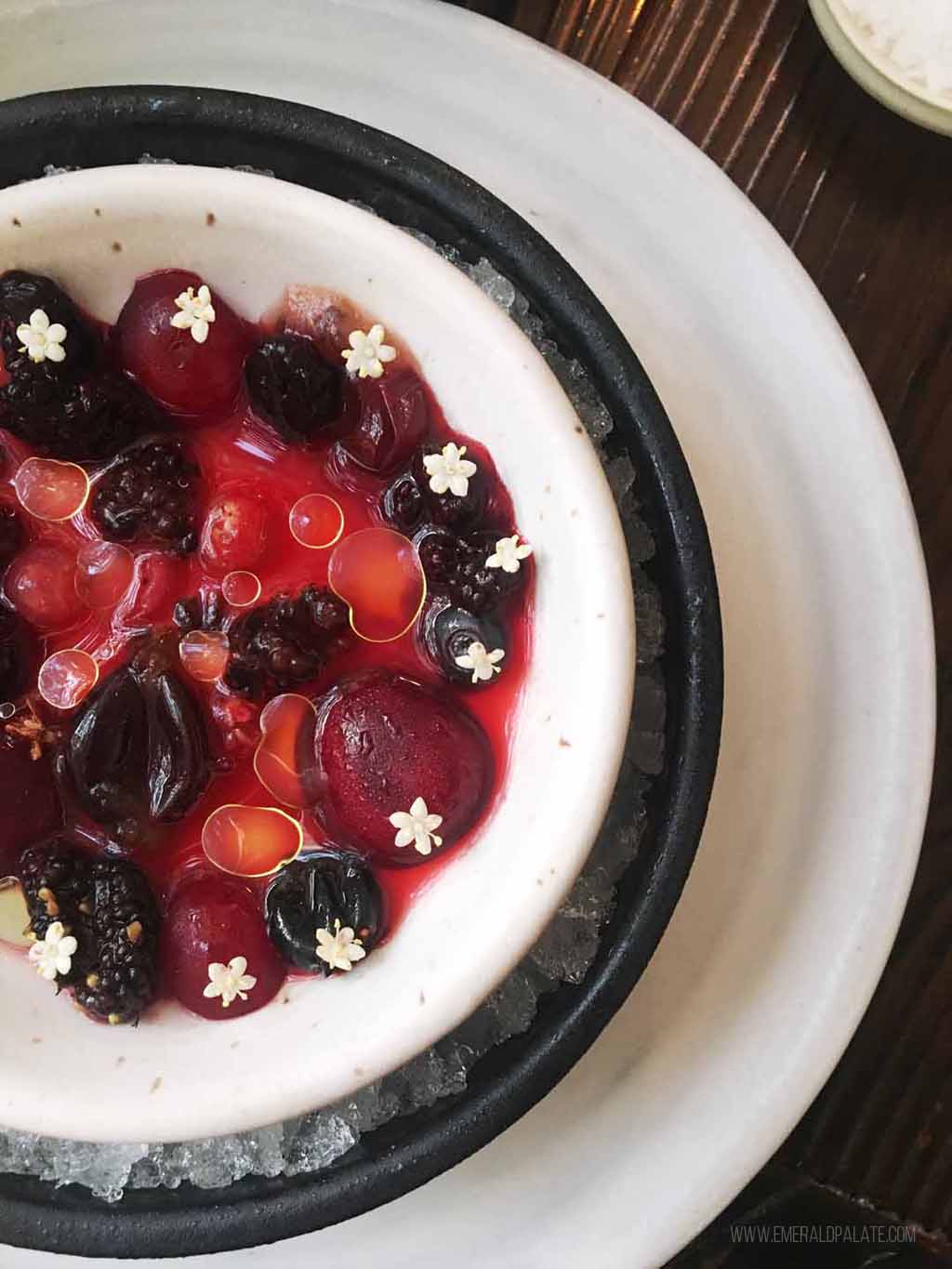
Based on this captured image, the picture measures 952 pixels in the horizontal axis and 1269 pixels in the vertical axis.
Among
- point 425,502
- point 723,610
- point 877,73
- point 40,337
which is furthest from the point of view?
point 877,73

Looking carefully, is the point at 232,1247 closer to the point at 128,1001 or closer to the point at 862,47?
the point at 128,1001

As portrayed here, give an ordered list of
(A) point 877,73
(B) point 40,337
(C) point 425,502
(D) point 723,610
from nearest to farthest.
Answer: (B) point 40,337
(C) point 425,502
(D) point 723,610
(A) point 877,73

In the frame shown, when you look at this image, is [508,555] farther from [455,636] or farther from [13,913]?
[13,913]

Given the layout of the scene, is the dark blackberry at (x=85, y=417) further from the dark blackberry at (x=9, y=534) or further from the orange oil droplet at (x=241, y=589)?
the orange oil droplet at (x=241, y=589)

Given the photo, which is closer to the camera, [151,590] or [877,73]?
[151,590]

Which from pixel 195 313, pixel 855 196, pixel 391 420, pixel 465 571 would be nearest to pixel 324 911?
pixel 465 571
